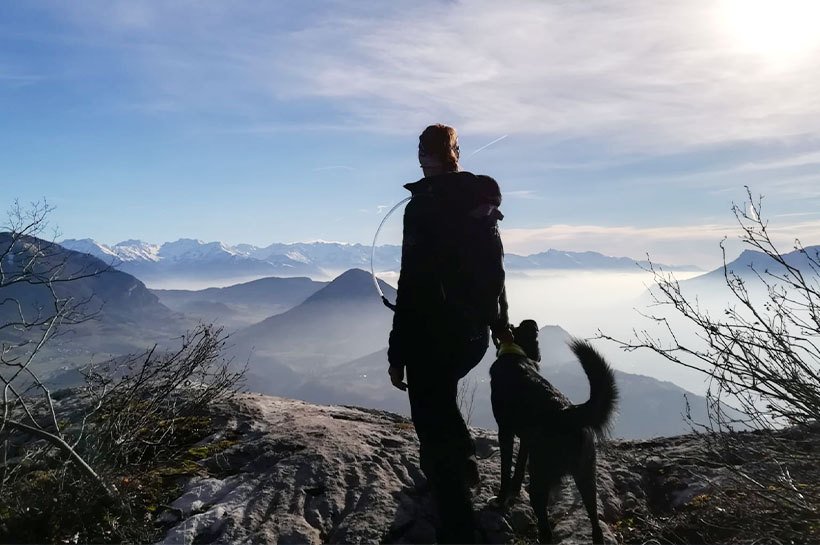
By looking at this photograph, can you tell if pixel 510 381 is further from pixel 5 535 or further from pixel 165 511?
pixel 5 535

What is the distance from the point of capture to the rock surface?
4733mm

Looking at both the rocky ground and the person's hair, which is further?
the rocky ground

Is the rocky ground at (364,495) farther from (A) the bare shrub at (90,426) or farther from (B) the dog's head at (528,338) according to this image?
(B) the dog's head at (528,338)

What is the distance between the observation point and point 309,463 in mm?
5789

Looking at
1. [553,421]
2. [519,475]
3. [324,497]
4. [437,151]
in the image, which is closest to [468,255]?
[437,151]

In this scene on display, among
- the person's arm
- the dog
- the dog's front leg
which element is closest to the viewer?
the person's arm

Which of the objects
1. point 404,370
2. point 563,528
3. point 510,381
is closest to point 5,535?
point 404,370

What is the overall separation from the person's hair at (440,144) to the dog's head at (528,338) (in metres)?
2.42

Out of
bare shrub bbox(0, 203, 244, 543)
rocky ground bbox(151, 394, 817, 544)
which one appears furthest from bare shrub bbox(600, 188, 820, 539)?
bare shrub bbox(0, 203, 244, 543)

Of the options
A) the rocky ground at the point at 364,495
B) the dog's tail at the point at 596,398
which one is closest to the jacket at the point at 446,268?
the dog's tail at the point at 596,398

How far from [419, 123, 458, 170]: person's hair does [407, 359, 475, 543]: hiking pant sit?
1.65 m

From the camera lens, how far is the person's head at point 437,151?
4.33m

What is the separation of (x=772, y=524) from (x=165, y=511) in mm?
Answer: 5331

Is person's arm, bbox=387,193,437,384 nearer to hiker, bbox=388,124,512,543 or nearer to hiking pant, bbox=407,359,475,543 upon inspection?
hiker, bbox=388,124,512,543
